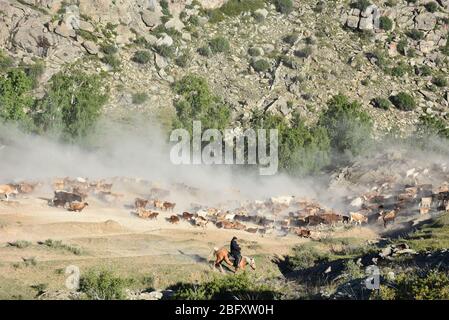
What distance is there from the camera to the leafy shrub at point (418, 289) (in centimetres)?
1552

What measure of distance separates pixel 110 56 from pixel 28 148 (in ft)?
79.7

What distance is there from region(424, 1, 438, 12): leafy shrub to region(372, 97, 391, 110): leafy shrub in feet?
85.3

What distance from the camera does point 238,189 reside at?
60469 millimetres

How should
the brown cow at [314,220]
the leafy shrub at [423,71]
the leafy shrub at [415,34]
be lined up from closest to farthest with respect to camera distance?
the brown cow at [314,220] < the leafy shrub at [423,71] < the leafy shrub at [415,34]

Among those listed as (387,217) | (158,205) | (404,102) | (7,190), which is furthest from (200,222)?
(404,102)

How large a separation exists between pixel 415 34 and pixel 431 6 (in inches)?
349

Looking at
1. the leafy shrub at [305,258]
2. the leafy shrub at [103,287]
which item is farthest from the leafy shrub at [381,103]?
the leafy shrub at [103,287]

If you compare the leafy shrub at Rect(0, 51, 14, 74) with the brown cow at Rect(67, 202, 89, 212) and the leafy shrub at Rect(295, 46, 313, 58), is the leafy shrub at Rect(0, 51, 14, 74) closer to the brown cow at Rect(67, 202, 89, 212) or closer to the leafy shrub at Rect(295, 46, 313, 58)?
the brown cow at Rect(67, 202, 89, 212)

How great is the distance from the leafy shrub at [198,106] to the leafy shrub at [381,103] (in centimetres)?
2322

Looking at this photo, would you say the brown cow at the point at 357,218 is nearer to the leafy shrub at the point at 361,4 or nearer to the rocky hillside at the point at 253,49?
the rocky hillside at the point at 253,49
